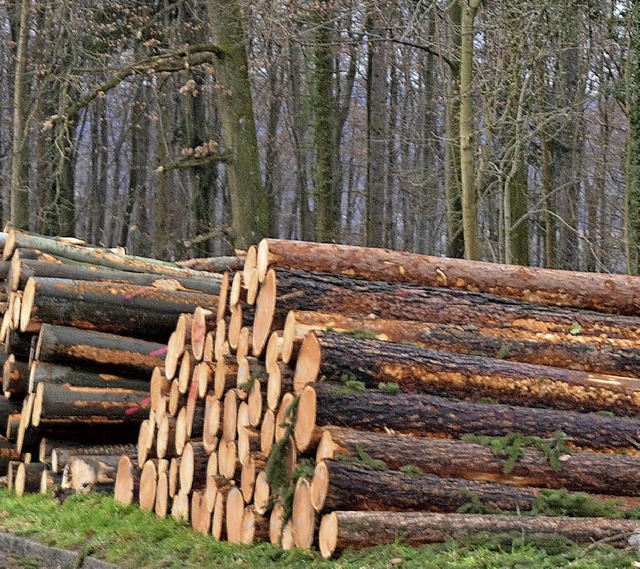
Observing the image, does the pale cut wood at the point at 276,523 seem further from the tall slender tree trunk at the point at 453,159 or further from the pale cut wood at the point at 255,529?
the tall slender tree trunk at the point at 453,159

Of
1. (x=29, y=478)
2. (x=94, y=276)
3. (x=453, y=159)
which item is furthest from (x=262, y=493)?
(x=453, y=159)

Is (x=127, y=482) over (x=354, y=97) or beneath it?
beneath

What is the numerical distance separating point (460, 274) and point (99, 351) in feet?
12.2

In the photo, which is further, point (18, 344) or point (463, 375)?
point (18, 344)

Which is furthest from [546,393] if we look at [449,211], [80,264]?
[449,211]

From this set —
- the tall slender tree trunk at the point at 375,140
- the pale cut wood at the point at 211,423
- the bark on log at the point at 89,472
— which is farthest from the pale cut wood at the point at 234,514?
the tall slender tree trunk at the point at 375,140

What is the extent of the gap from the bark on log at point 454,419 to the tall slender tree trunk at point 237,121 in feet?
29.0

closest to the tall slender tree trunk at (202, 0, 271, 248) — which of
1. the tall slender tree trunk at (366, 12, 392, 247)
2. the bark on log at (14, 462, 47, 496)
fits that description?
the tall slender tree trunk at (366, 12, 392, 247)

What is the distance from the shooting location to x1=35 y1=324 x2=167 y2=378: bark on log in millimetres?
9453

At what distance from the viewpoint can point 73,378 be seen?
9578mm

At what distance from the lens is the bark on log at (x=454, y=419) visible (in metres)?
6.18

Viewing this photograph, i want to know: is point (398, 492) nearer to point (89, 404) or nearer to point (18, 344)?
point (89, 404)

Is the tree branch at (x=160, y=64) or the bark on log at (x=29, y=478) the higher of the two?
the tree branch at (x=160, y=64)

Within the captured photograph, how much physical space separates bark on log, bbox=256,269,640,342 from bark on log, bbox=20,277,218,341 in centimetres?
321
